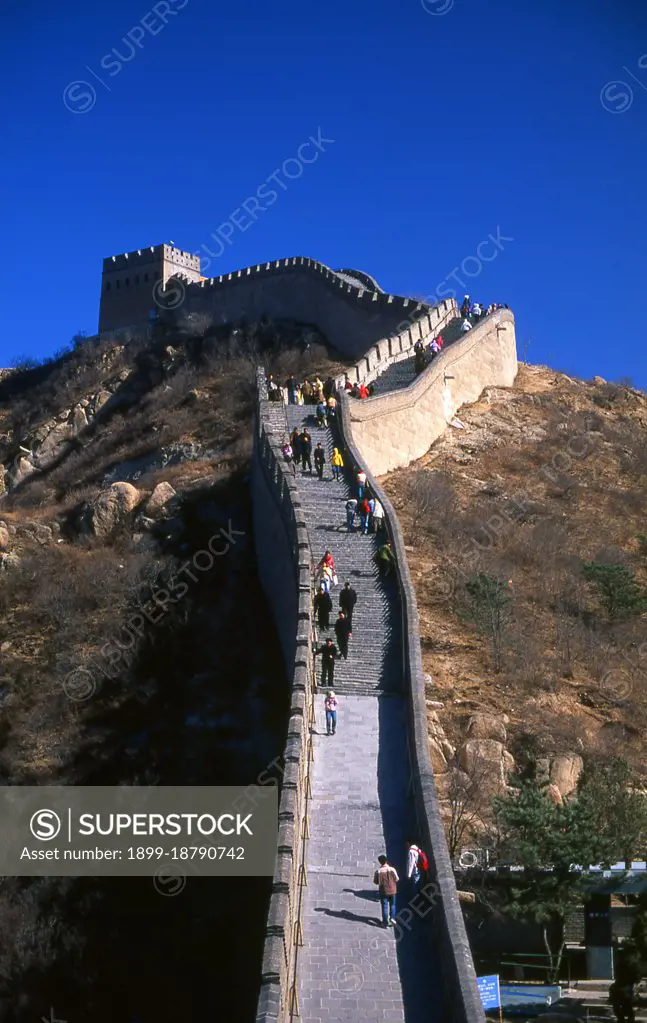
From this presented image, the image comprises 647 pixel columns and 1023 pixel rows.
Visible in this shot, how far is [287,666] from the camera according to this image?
1625 centimetres

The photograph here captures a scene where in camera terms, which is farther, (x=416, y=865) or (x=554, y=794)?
(x=554, y=794)

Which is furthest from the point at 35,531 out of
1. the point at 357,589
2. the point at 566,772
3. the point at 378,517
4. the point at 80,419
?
the point at 566,772

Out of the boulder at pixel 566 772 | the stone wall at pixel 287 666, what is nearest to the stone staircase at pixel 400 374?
the stone wall at pixel 287 666

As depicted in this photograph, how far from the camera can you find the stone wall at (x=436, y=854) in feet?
24.5

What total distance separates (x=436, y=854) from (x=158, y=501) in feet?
49.3

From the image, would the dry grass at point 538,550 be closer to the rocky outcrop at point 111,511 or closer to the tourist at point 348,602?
the tourist at point 348,602

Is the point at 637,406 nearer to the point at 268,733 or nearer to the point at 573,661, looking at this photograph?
the point at 573,661

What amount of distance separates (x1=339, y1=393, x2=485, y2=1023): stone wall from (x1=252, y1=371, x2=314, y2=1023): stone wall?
104 cm

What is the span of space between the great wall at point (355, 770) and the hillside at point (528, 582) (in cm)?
181

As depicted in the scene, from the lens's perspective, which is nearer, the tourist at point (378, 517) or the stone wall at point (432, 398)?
the tourist at point (378, 517)

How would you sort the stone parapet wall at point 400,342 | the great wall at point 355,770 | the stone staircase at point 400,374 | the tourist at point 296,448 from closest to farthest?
the great wall at point 355,770 → the tourist at point 296,448 → the stone staircase at point 400,374 → the stone parapet wall at point 400,342

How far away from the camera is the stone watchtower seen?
147 feet

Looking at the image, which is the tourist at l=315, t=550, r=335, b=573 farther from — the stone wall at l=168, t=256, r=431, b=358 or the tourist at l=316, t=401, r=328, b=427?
the stone wall at l=168, t=256, r=431, b=358

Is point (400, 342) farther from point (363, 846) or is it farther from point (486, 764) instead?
point (363, 846)
